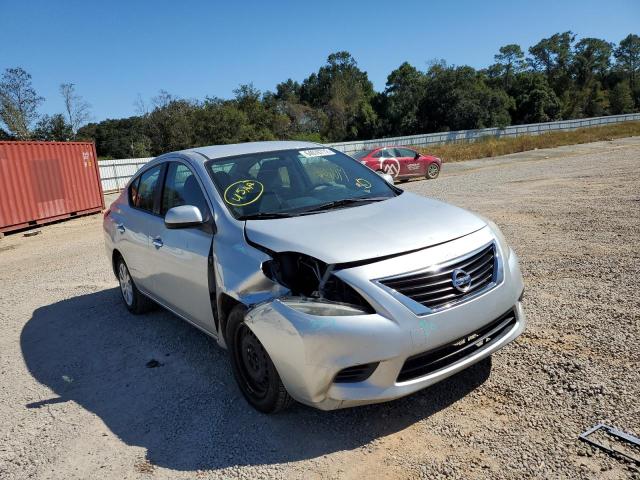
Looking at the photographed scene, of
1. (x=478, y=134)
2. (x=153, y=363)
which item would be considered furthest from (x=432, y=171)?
(x=478, y=134)

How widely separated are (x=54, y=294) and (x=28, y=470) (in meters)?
4.30

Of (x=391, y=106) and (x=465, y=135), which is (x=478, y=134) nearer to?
(x=465, y=135)

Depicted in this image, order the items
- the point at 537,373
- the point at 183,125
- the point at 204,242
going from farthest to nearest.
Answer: the point at 183,125
the point at 204,242
the point at 537,373

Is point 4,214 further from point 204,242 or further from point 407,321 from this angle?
point 407,321

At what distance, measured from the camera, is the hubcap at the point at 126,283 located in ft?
17.4

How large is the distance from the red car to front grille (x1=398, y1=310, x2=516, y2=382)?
1638cm

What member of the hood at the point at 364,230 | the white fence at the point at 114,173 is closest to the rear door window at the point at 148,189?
the hood at the point at 364,230

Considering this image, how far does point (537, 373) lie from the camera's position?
129 inches

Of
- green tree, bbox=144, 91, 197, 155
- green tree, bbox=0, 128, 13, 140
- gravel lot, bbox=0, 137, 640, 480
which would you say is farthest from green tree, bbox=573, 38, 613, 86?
gravel lot, bbox=0, 137, 640, 480

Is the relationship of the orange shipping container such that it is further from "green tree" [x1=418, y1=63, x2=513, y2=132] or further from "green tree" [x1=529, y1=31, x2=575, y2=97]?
"green tree" [x1=529, y1=31, x2=575, y2=97]

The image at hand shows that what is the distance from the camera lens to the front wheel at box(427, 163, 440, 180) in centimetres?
2153

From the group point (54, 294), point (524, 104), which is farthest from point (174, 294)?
point (524, 104)

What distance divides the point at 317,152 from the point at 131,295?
2.64m

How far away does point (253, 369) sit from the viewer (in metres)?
3.17
